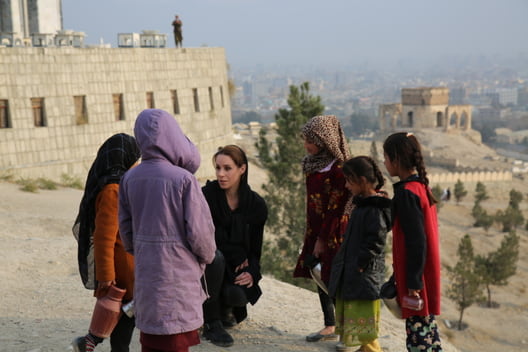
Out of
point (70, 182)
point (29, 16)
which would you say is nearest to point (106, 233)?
point (70, 182)

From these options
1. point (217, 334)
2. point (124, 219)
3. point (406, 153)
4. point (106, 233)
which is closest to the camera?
point (124, 219)

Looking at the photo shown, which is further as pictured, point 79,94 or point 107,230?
point 79,94

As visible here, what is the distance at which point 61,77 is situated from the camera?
15.7 meters

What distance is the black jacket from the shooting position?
4.23 metres

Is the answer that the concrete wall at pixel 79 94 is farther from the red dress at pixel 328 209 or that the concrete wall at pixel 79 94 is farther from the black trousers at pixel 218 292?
the red dress at pixel 328 209

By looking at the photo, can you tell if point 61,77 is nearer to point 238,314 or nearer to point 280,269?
point 280,269

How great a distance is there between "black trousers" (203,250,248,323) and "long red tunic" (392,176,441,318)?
132cm

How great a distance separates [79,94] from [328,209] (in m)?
12.6

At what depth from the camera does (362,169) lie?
4293mm

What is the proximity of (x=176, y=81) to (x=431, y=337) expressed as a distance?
51.9 ft

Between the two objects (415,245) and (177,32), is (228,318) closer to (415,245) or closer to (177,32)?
(415,245)

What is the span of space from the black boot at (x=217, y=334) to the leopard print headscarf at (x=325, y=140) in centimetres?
135

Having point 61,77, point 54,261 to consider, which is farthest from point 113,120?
point 54,261

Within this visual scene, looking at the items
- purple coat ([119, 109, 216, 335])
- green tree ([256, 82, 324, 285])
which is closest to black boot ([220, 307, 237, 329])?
purple coat ([119, 109, 216, 335])
